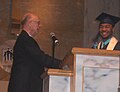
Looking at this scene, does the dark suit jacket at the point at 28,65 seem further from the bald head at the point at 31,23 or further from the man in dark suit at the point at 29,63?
the bald head at the point at 31,23

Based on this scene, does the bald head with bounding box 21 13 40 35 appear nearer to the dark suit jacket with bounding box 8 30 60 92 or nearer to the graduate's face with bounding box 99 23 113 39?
the dark suit jacket with bounding box 8 30 60 92

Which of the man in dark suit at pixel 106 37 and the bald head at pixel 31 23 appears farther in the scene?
the bald head at pixel 31 23

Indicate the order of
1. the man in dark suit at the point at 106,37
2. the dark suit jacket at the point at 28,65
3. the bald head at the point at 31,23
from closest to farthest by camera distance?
the dark suit jacket at the point at 28,65 → the man in dark suit at the point at 106,37 → the bald head at the point at 31,23

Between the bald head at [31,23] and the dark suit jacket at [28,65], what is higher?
the bald head at [31,23]

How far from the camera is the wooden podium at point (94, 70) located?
3.94 metres

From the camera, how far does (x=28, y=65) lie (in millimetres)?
5164

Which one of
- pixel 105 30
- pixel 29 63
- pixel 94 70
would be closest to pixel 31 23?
pixel 29 63

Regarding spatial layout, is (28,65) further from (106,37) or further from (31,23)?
(106,37)

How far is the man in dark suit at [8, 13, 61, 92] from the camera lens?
505cm

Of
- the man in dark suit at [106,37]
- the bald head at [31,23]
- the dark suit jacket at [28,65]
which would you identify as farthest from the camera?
the bald head at [31,23]

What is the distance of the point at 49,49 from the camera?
9672mm

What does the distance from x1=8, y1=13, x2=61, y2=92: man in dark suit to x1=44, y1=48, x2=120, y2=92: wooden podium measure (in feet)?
3.31

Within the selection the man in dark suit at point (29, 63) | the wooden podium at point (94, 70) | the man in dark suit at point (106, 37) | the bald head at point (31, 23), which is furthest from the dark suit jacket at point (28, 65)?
the wooden podium at point (94, 70)

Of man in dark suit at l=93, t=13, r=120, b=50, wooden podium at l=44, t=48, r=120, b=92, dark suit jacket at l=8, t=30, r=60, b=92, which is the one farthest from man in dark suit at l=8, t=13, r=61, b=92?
wooden podium at l=44, t=48, r=120, b=92
